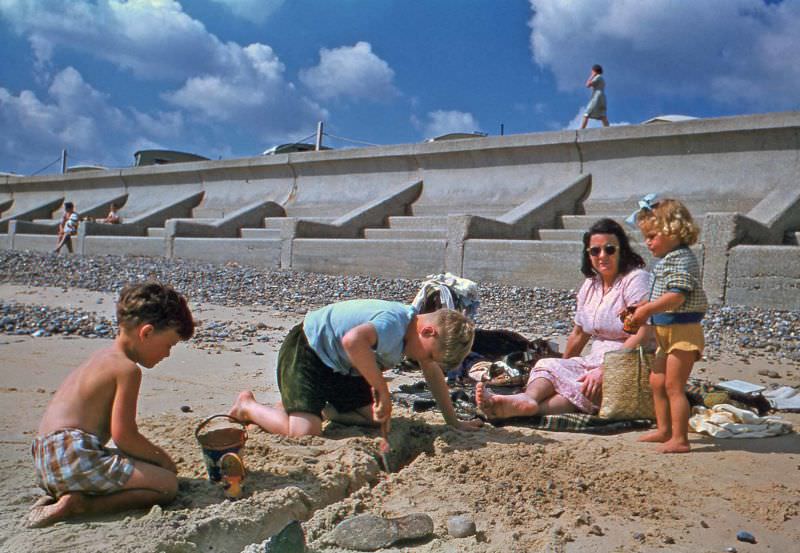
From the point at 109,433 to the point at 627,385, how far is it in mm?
2897

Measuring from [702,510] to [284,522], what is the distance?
1.72 meters

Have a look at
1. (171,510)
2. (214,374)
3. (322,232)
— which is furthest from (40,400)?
(322,232)

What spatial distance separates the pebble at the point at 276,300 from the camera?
6926mm

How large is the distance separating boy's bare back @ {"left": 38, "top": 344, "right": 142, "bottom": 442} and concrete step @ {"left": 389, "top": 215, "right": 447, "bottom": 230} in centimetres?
1043

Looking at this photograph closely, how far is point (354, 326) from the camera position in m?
3.65

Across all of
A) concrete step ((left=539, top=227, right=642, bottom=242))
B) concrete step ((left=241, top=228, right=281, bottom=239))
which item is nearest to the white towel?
concrete step ((left=539, top=227, right=642, bottom=242))

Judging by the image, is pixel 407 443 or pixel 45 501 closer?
pixel 45 501

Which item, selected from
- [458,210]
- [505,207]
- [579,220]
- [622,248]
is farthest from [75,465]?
[458,210]

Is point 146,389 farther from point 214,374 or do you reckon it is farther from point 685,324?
point 685,324

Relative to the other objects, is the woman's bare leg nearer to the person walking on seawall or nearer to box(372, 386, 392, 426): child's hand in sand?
box(372, 386, 392, 426): child's hand in sand

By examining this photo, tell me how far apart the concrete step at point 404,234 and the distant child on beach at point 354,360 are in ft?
27.2

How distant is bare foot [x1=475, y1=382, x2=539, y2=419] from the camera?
163 inches

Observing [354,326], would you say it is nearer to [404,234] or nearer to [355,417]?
[355,417]

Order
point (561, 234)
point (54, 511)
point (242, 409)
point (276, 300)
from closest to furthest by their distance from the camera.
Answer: point (54, 511)
point (242, 409)
point (276, 300)
point (561, 234)
